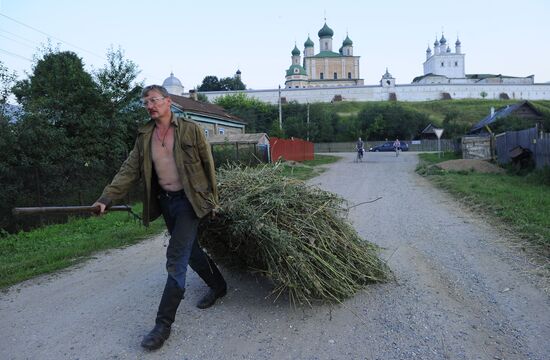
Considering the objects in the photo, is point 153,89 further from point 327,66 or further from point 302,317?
point 327,66

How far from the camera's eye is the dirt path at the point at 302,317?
11.8ft

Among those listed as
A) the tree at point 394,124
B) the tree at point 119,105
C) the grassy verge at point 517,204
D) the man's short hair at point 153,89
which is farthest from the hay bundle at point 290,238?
the tree at point 394,124

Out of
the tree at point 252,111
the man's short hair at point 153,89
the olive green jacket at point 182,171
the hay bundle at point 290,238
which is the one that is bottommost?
the hay bundle at point 290,238

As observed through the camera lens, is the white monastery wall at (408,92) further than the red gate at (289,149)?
Yes

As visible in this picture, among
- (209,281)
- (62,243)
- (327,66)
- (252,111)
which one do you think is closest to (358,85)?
(327,66)

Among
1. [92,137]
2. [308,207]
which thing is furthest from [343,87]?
[308,207]

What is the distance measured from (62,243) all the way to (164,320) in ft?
18.5

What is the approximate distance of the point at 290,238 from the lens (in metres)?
4.22

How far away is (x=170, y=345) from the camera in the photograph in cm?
372

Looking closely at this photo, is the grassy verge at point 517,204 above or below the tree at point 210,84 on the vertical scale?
below

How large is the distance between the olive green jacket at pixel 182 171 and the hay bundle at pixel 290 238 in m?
0.34

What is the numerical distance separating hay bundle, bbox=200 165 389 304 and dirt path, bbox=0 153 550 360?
0.22 m

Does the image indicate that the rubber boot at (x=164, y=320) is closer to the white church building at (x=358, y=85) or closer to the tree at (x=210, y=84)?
the white church building at (x=358, y=85)

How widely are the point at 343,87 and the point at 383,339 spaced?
101619 mm
